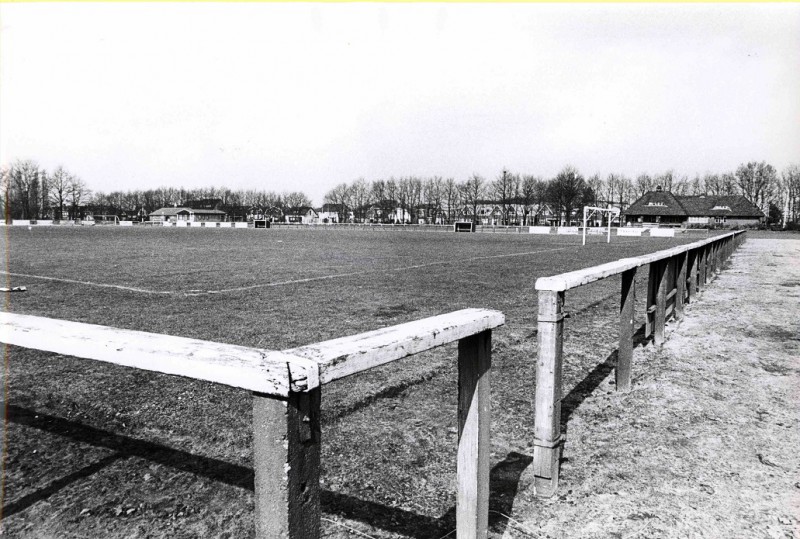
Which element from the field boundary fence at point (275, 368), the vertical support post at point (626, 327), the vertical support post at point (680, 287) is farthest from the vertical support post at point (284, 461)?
the vertical support post at point (680, 287)

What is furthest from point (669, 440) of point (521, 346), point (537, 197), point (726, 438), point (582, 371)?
point (537, 197)

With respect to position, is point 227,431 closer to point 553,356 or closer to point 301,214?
point 553,356

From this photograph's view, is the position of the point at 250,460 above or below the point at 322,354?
below

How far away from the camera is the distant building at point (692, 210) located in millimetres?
87375

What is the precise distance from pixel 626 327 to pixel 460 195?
354ft

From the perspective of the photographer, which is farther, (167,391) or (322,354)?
(167,391)

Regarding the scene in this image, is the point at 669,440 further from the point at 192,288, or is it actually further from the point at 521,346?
the point at 192,288

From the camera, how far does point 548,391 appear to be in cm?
275

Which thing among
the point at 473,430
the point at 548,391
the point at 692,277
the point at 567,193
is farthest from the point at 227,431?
the point at 567,193

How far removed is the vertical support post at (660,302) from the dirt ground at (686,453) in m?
0.13

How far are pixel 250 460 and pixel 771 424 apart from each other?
3.38 metres

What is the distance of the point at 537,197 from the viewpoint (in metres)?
102

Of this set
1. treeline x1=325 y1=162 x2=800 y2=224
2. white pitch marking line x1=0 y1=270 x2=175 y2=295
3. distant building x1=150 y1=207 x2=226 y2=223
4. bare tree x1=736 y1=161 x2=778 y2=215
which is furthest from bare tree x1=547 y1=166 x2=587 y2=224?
white pitch marking line x1=0 y1=270 x2=175 y2=295

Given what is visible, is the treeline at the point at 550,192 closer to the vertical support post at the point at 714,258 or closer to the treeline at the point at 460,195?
the treeline at the point at 460,195
